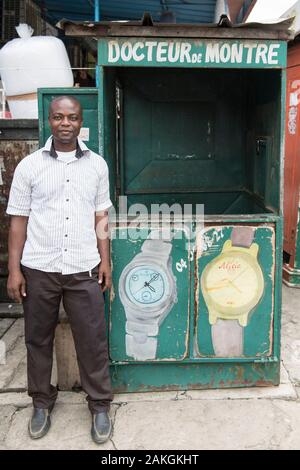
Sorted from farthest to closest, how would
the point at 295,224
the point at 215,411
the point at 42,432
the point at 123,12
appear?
the point at 123,12 < the point at 295,224 < the point at 215,411 < the point at 42,432

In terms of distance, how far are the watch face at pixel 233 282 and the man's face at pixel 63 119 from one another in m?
1.19

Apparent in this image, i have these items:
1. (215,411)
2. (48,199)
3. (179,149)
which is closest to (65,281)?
(48,199)

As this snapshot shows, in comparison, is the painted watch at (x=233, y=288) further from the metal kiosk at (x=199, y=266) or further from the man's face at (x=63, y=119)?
the man's face at (x=63, y=119)

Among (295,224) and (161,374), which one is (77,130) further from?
(295,224)

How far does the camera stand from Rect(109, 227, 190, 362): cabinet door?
309 centimetres

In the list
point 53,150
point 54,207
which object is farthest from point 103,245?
→ point 53,150

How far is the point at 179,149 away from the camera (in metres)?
4.34

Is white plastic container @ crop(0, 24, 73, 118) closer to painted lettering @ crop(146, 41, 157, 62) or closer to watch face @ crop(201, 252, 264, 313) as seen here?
painted lettering @ crop(146, 41, 157, 62)

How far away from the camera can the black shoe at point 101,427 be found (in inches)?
109

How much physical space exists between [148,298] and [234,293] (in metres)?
0.55

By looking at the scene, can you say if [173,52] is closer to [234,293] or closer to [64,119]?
[64,119]

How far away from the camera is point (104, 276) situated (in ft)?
9.43
